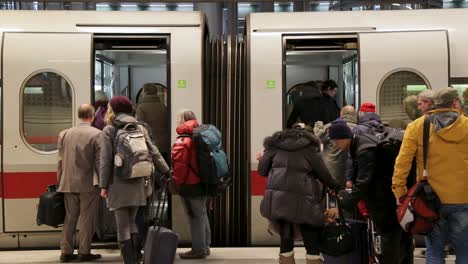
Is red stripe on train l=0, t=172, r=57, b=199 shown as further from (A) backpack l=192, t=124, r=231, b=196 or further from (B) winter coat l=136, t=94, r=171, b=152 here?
(A) backpack l=192, t=124, r=231, b=196

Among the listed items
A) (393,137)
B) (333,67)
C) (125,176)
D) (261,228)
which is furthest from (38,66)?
(333,67)

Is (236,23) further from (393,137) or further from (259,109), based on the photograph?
(393,137)

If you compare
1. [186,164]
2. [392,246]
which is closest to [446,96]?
[392,246]

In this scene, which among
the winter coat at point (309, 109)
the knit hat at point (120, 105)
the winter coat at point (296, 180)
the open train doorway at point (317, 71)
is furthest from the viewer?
the winter coat at point (309, 109)

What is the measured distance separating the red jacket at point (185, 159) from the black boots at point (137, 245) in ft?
2.52

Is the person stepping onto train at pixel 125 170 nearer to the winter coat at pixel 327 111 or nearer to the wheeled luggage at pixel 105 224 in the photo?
the wheeled luggage at pixel 105 224

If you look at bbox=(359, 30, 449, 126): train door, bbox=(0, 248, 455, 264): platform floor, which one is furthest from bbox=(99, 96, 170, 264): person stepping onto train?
bbox=(359, 30, 449, 126): train door

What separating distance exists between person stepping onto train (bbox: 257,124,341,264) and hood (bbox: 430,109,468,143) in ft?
3.36

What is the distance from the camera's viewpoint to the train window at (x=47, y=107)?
767cm

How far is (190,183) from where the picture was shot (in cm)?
708

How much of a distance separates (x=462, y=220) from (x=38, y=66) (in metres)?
5.07

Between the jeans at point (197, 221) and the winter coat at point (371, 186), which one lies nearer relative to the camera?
the winter coat at point (371, 186)

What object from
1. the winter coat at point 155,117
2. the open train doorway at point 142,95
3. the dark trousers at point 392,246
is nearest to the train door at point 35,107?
the open train doorway at point 142,95

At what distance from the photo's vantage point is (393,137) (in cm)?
588
